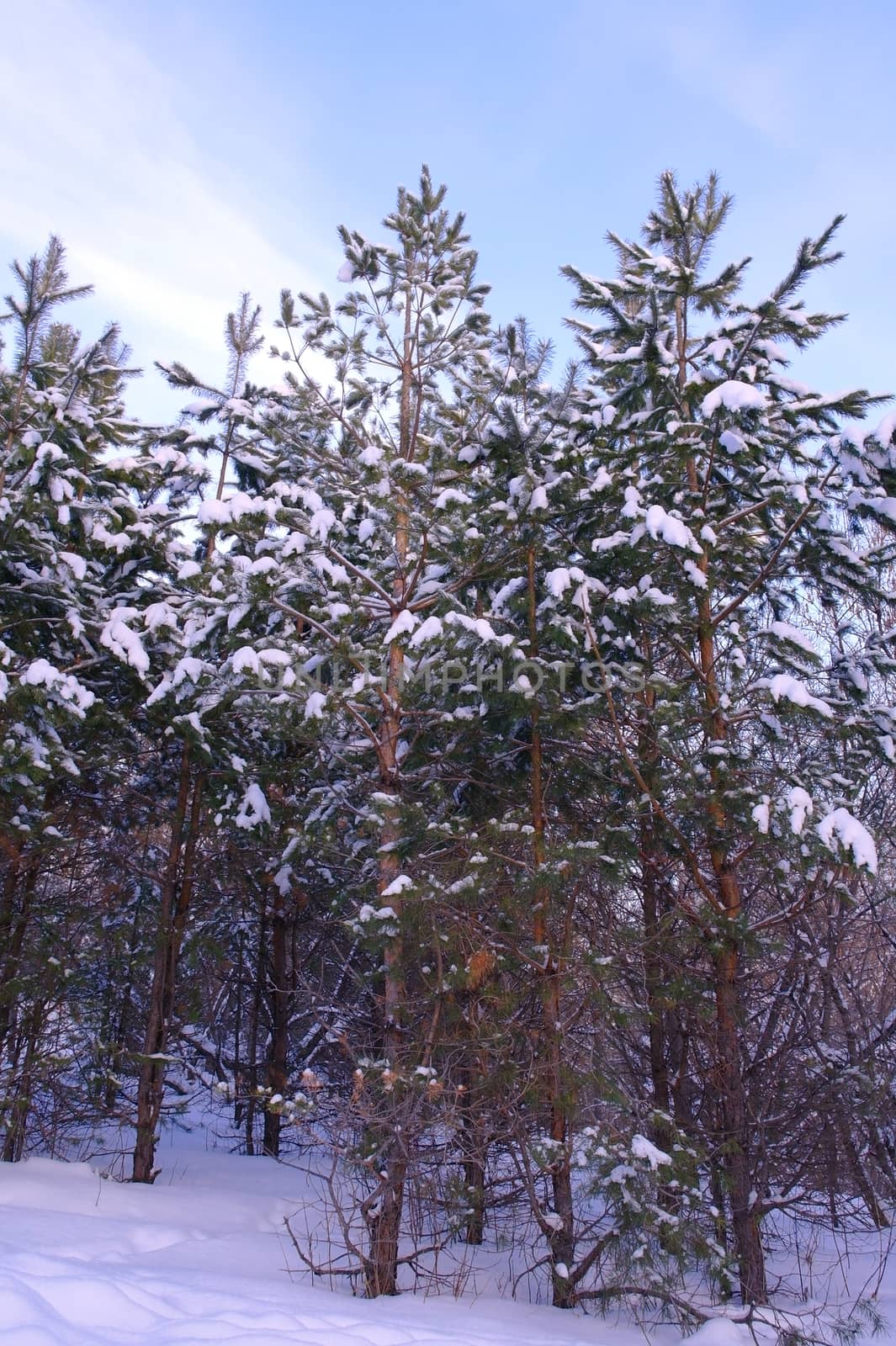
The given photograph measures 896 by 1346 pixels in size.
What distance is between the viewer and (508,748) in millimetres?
7703

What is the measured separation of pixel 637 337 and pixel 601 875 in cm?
466

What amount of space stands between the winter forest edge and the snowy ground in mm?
415

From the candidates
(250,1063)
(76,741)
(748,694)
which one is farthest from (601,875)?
(250,1063)

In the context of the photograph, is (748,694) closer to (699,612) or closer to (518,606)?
(699,612)

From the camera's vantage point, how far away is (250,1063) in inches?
499

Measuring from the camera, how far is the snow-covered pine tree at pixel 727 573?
6473 mm

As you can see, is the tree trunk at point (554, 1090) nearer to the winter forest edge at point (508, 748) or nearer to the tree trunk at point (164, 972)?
the winter forest edge at point (508, 748)

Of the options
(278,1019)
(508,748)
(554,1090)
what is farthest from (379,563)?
(278,1019)

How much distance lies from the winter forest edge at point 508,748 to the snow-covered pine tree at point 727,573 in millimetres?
42

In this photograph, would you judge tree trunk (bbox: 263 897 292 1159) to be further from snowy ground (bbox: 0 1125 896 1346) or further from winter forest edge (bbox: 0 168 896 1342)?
snowy ground (bbox: 0 1125 896 1346)

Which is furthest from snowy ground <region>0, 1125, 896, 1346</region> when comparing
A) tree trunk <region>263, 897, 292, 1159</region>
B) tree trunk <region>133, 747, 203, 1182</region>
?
tree trunk <region>263, 897, 292, 1159</region>

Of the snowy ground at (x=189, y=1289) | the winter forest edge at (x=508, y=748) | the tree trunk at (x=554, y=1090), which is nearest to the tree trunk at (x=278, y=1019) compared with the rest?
the winter forest edge at (x=508, y=748)

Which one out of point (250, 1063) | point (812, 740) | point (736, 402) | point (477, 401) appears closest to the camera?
point (736, 402)

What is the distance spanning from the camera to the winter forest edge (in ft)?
20.8
